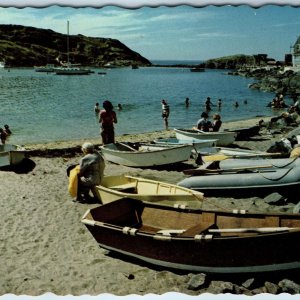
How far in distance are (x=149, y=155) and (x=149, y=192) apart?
116 inches

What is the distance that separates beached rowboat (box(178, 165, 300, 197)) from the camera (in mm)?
8391


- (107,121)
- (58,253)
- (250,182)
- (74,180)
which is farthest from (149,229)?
(107,121)

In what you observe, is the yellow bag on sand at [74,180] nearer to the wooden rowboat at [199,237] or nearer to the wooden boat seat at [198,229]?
the wooden rowboat at [199,237]

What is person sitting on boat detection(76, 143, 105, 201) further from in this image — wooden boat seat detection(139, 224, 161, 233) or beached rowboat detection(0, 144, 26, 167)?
beached rowboat detection(0, 144, 26, 167)

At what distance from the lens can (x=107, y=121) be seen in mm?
12117

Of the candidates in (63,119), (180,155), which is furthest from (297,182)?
(63,119)

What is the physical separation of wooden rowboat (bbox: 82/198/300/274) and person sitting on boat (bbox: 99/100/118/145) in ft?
16.9

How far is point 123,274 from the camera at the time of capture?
5.94 metres

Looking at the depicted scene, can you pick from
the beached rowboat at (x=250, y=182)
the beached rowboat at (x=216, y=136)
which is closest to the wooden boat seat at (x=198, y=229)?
A: the beached rowboat at (x=250, y=182)

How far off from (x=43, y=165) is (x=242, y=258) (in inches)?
298

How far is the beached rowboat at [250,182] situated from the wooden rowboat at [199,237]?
7.62 feet

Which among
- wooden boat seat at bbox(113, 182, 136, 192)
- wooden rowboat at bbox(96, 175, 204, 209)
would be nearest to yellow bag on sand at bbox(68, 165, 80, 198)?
wooden rowboat at bbox(96, 175, 204, 209)

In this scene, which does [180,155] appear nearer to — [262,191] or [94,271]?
[262,191]

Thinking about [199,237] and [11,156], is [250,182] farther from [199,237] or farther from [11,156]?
[11,156]
